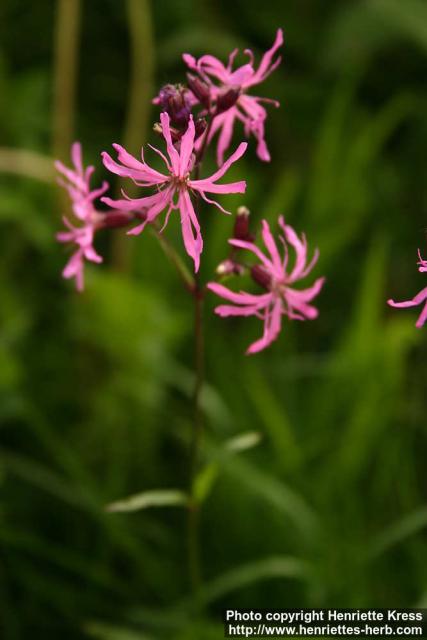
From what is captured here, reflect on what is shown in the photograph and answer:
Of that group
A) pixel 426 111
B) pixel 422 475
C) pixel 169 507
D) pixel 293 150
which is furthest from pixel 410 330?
pixel 293 150

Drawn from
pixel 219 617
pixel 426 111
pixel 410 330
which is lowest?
pixel 219 617

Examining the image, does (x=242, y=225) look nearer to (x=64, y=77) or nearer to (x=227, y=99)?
(x=227, y=99)

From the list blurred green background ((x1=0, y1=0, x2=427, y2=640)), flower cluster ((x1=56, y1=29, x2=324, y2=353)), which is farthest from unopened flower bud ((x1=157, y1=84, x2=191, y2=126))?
blurred green background ((x1=0, y1=0, x2=427, y2=640))

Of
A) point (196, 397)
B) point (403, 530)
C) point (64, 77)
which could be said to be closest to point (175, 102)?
point (196, 397)

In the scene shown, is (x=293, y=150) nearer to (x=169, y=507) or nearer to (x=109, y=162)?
(x=169, y=507)

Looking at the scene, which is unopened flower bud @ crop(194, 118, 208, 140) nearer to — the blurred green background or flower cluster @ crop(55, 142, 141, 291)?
flower cluster @ crop(55, 142, 141, 291)

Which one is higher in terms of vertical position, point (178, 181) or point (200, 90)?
point (200, 90)
